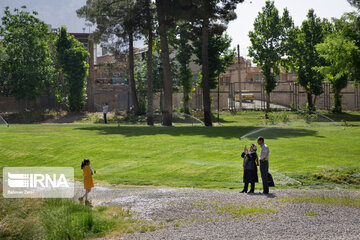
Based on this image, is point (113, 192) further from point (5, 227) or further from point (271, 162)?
point (271, 162)

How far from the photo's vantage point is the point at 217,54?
63.2m

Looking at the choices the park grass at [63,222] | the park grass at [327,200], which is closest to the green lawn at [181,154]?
the park grass at [327,200]

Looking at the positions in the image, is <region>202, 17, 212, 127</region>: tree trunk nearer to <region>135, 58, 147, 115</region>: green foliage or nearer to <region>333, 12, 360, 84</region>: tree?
<region>333, 12, 360, 84</region>: tree

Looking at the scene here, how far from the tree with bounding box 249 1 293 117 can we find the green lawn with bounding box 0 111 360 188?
26.6 meters

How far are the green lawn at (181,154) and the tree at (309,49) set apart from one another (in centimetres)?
2886

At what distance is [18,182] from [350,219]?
48.8ft

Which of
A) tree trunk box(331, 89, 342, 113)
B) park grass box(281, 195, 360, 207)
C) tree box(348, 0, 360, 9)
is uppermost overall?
tree box(348, 0, 360, 9)

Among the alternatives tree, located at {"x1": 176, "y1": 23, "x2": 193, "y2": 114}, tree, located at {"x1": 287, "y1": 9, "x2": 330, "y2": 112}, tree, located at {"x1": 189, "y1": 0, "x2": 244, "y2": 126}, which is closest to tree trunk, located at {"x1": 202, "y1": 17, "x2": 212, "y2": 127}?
tree, located at {"x1": 189, "y1": 0, "x2": 244, "y2": 126}

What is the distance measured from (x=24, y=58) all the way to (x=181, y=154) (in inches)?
1612

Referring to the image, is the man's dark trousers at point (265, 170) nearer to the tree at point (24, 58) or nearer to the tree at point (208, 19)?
the tree at point (208, 19)

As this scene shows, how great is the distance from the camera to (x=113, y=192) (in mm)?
19828

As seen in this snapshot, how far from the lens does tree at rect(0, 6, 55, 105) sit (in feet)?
199

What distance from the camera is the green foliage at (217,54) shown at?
62625 millimetres

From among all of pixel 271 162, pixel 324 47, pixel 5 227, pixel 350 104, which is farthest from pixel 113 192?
pixel 350 104
